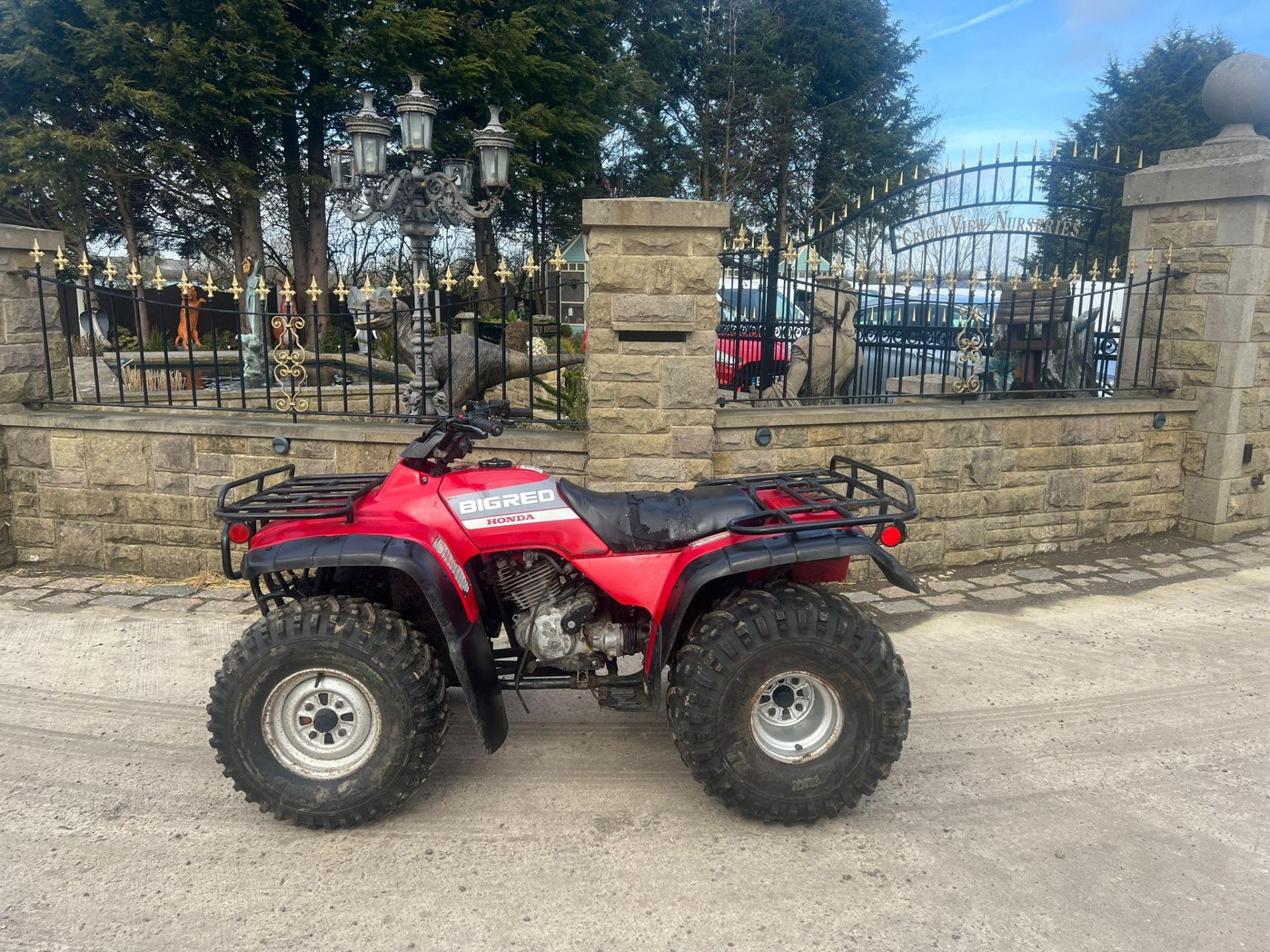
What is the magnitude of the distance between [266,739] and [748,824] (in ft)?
5.45

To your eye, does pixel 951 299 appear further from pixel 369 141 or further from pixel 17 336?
pixel 17 336

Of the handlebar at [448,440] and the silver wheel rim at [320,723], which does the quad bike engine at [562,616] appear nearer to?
the handlebar at [448,440]

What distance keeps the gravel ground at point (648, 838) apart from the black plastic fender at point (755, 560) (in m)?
0.71

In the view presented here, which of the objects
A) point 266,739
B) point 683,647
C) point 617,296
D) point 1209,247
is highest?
point 1209,247

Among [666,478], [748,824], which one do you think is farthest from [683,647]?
[666,478]

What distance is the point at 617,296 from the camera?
501 cm

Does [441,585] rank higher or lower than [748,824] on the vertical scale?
higher

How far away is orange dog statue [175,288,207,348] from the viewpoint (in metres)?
5.33

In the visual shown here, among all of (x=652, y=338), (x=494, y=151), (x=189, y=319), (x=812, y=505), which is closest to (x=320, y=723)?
(x=812, y=505)

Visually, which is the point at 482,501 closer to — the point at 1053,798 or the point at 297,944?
the point at 297,944

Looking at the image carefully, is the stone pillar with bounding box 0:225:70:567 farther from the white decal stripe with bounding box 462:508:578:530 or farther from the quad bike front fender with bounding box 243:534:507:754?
the white decal stripe with bounding box 462:508:578:530

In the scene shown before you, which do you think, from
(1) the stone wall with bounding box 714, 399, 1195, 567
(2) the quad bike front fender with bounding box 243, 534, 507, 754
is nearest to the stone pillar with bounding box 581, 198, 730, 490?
(1) the stone wall with bounding box 714, 399, 1195, 567

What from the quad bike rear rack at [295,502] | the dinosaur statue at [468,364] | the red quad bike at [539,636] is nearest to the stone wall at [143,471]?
the dinosaur statue at [468,364]

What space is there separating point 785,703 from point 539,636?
887 millimetres
